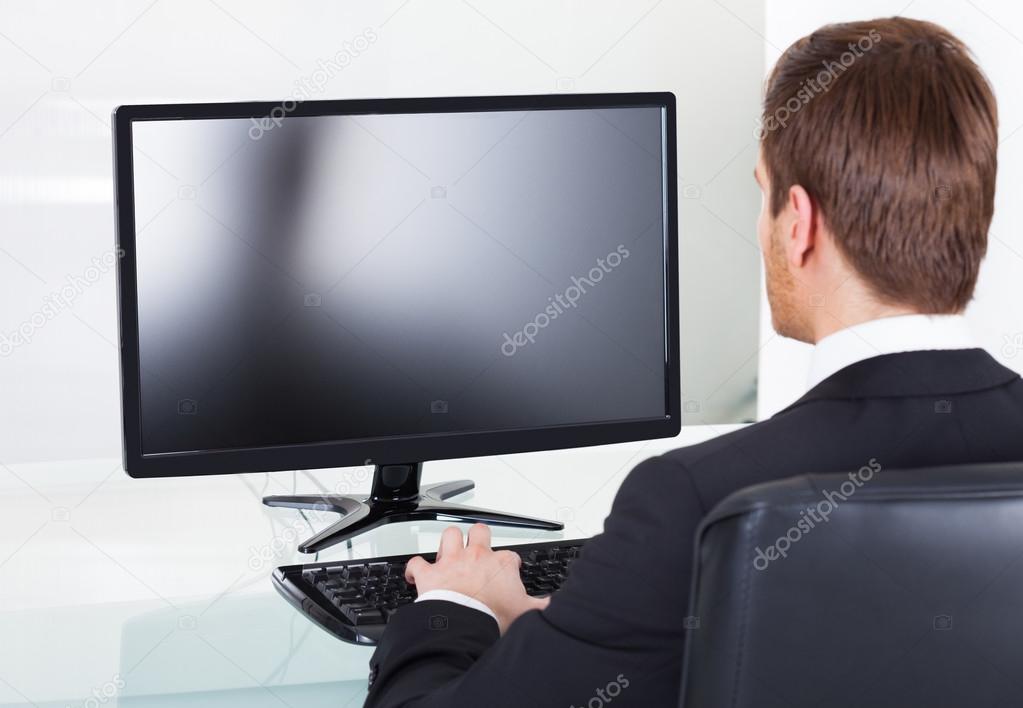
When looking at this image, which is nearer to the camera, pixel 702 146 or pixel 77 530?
pixel 77 530

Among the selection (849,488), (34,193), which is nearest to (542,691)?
(849,488)

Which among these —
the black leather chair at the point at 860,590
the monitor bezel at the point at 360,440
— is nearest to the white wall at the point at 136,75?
the monitor bezel at the point at 360,440

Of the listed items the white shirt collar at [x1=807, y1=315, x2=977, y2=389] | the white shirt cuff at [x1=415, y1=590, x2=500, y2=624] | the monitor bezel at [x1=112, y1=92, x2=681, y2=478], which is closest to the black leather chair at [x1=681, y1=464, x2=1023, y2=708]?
the white shirt collar at [x1=807, y1=315, x2=977, y2=389]

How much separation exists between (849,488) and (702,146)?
3216mm

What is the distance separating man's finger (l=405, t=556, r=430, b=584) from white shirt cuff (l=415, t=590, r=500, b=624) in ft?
0.22

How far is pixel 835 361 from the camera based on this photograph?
32.8 inches

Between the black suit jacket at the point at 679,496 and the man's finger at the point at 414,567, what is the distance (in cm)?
25

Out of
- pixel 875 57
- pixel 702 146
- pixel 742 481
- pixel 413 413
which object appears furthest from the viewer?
pixel 702 146

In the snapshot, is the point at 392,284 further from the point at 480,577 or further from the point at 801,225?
the point at 801,225

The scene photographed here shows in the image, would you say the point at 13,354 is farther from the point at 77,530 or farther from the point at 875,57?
the point at 875,57

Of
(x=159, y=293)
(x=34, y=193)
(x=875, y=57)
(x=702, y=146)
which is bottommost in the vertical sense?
(x=159, y=293)

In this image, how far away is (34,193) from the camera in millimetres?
3043

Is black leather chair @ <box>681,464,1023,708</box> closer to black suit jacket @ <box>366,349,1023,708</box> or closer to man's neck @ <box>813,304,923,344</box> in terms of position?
black suit jacket @ <box>366,349,1023,708</box>

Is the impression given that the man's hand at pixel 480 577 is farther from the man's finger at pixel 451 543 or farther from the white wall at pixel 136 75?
the white wall at pixel 136 75
